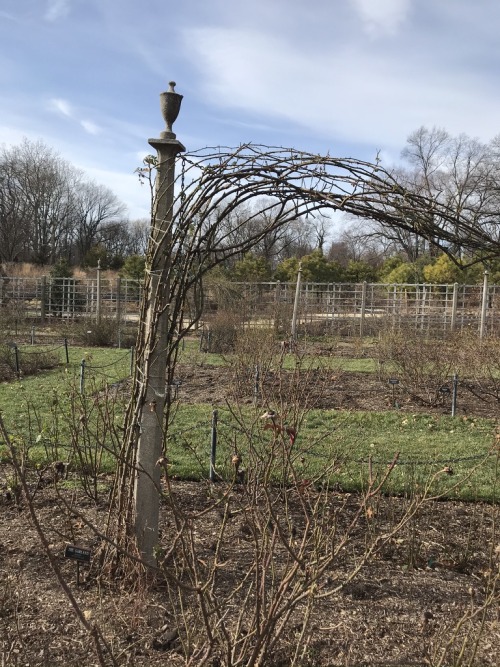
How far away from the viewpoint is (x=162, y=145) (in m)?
2.84

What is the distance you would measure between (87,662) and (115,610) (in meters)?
0.30

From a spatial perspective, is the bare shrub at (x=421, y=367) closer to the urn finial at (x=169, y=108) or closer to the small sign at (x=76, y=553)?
the urn finial at (x=169, y=108)

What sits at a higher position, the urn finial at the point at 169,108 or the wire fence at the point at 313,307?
the urn finial at the point at 169,108

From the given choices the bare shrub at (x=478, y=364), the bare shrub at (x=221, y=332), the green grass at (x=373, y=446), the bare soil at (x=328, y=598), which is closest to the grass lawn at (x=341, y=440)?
the green grass at (x=373, y=446)

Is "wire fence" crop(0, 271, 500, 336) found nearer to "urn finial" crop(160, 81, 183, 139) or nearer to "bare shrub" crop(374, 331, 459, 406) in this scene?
"bare shrub" crop(374, 331, 459, 406)

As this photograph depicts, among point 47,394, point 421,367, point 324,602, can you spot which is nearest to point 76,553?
point 324,602

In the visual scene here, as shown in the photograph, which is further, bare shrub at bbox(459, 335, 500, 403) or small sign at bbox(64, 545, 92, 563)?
bare shrub at bbox(459, 335, 500, 403)

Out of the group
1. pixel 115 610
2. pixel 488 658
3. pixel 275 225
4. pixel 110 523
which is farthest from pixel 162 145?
pixel 488 658

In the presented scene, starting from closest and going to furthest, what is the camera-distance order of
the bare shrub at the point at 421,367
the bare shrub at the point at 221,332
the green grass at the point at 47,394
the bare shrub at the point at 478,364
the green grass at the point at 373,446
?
the green grass at the point at 373,446, the green grass at the point at 47,394, the bare shrub at the point at 421,367, the bare shrub at the point at 478,364, the bare shrub at the point at 221,332

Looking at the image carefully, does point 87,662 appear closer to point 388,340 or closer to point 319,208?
point 319,208

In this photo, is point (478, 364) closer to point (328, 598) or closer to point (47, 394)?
point (47, 394)

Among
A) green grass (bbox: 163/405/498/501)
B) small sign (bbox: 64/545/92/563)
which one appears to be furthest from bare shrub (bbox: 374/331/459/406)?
small sign (bbox: 64/545/92/563)

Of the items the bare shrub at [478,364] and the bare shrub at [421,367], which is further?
the bare shrub at [478,364]

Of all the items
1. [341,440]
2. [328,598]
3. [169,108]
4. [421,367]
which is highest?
[169,108]
